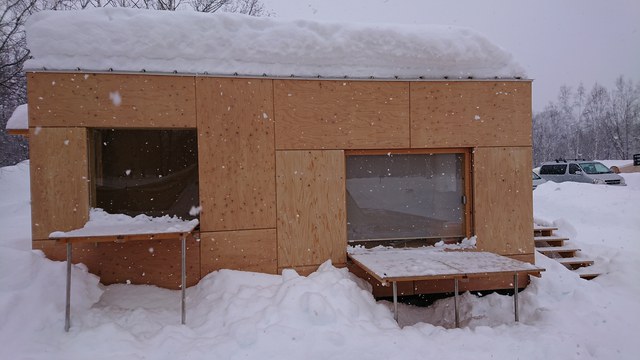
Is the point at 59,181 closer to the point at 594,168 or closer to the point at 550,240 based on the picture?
the point at 550,240

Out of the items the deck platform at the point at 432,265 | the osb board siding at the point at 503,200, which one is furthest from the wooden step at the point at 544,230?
the deck platform at the point at 432,265

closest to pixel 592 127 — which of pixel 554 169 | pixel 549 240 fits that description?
pixel 554 169

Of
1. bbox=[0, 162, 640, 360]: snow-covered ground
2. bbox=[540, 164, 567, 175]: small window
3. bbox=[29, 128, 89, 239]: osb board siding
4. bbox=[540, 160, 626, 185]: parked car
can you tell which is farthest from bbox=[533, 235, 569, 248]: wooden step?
bbox=[540, 164, 567, 175]: small window

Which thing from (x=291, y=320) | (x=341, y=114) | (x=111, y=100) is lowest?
(x=291, y=320)

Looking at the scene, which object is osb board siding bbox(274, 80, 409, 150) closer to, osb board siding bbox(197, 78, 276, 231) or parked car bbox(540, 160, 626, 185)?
osb board siding bbox(197, 78, 276, 231)

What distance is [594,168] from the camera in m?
18.8

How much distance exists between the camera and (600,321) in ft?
16.5

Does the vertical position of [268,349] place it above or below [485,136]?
below

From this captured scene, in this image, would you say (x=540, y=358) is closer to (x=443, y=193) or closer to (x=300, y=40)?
(x=443, y=193)

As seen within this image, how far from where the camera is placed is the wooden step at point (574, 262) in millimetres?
6965

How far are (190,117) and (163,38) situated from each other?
3.71 feet

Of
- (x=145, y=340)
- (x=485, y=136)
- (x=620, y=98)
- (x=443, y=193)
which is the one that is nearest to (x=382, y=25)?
(x=485, y=136)

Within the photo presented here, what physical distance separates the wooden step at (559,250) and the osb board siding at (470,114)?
7.23ft

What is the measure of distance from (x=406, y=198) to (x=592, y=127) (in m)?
60.7
